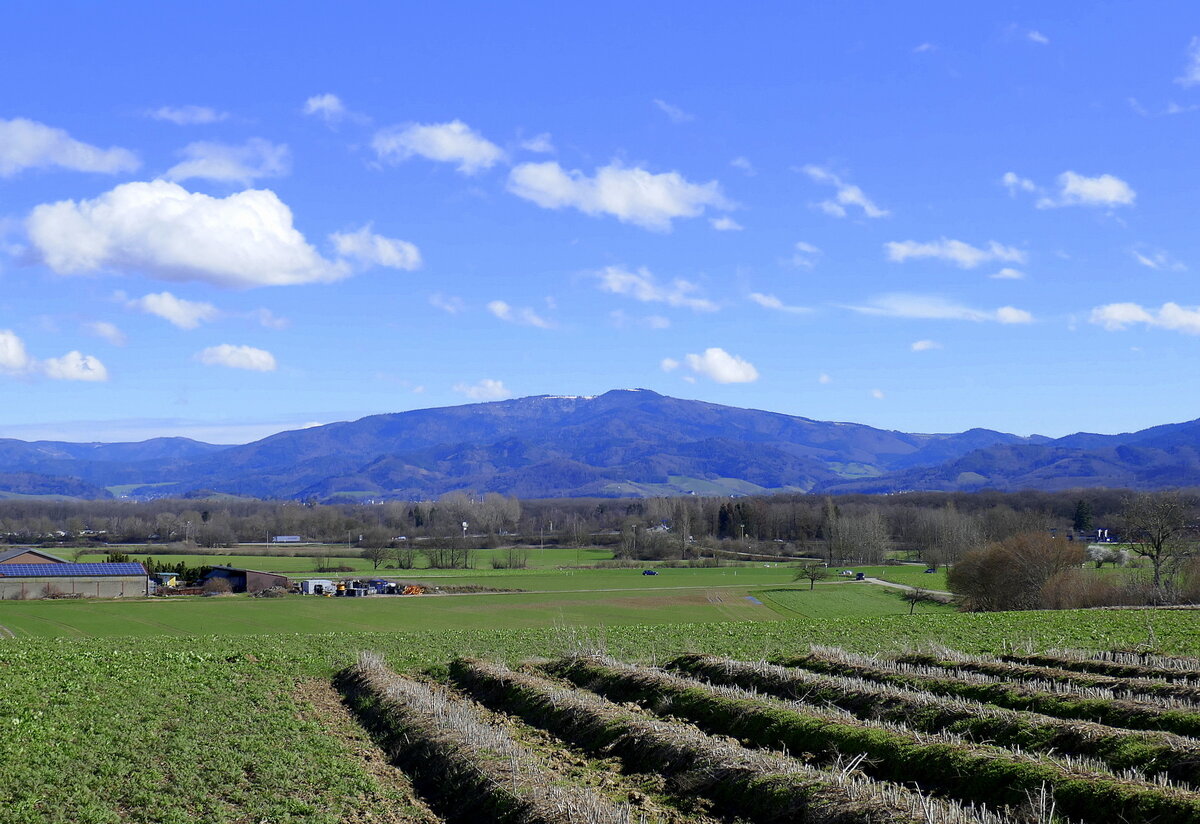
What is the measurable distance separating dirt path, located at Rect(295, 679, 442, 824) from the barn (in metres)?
74.5

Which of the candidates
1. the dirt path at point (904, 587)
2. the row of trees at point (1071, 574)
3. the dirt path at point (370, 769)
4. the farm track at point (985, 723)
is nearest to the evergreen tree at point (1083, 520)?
the dirt path at point (904, 587)

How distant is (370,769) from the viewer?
1770 cm

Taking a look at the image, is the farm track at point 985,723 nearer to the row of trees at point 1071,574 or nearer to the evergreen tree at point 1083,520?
the row of trees at point 1071,574

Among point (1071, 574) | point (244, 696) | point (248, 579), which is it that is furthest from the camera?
point (248, 579)

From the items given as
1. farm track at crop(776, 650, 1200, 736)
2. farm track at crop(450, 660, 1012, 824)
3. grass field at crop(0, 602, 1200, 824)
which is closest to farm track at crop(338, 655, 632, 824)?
grass field at crop(0, 602, 1200, 824)

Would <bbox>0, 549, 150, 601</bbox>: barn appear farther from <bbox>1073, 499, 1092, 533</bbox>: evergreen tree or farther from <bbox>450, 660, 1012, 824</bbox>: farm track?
<bbox>1073, 499, 1092, 533</bbox>: evergreen tree

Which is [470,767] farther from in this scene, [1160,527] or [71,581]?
[71,581]

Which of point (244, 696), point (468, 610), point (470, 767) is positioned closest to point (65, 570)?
point (468, 610)

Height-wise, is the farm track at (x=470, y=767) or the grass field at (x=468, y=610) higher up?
the farm track at (x=470, y=767)

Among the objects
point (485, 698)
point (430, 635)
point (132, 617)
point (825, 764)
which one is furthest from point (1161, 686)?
point (132, 617)

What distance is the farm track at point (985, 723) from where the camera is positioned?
14.9 metres

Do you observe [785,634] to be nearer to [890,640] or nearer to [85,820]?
[890,640]

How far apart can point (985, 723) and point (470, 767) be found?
9055mm

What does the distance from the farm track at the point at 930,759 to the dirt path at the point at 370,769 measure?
620 cm
